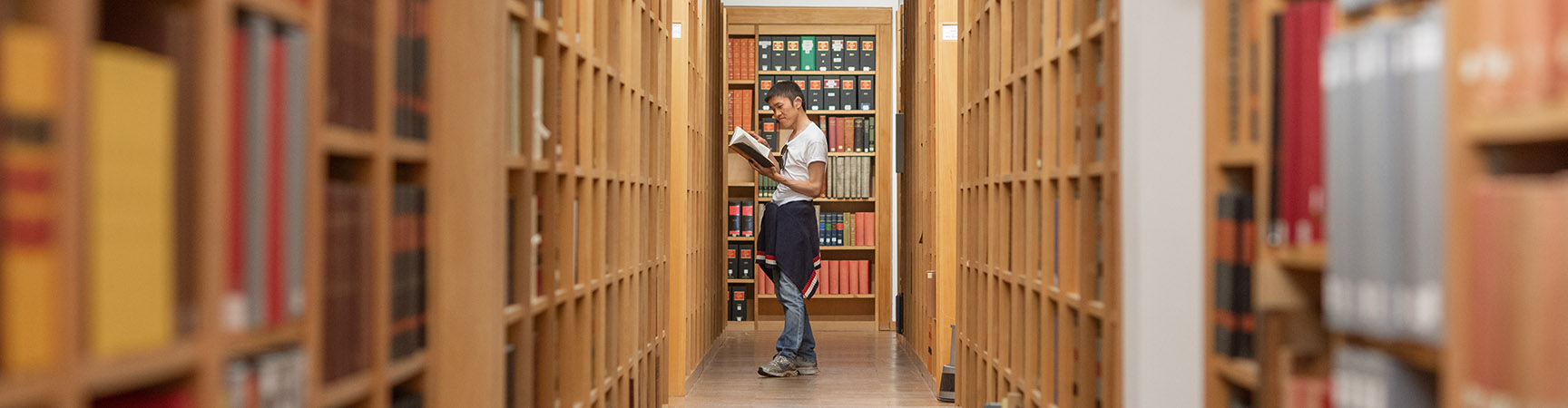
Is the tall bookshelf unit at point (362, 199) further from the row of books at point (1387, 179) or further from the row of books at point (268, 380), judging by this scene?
the row of books at point (1387, 179)

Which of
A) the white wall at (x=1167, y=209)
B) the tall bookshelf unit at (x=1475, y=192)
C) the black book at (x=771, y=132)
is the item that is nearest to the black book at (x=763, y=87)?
the black book at (x=771, y=132)

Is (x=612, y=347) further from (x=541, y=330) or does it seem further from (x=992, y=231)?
(x=992, y=231)

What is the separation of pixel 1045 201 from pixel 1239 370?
3.19ft

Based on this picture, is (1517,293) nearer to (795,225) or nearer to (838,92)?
(795,225)

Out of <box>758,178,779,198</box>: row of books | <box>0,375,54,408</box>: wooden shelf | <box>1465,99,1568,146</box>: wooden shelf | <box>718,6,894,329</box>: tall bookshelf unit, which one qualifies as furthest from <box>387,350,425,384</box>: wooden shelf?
<box>718,6,894,329</box>: tall bookshelf unit

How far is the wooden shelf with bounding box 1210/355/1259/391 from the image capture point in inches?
58.5

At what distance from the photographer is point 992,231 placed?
321 cm

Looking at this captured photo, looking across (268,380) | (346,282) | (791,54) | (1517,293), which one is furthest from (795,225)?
(1517,293)

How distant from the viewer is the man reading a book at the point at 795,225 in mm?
4902

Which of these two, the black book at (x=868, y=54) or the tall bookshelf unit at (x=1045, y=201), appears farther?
the black book at (x=868, y=54)

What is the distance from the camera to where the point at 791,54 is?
702 cm

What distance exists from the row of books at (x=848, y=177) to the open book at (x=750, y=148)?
87.4 inches

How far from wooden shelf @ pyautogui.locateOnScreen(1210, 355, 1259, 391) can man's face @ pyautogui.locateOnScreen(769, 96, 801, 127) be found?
11.5ft

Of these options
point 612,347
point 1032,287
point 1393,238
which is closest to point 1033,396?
point 1032,287
